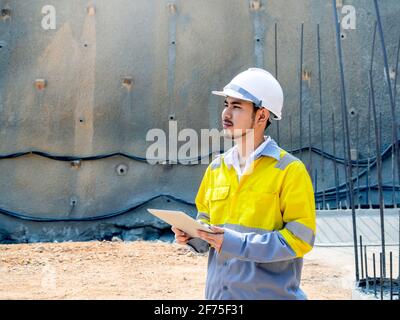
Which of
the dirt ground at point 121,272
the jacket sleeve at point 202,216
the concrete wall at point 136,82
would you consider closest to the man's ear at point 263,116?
the jacket sleeve at point 202,216

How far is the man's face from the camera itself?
1911 mm

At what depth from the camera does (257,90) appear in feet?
6.35

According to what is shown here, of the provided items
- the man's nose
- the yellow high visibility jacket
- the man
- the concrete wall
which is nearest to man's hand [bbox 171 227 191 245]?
the man

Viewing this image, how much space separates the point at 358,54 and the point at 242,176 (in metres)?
8.60

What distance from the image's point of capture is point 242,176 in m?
1.86

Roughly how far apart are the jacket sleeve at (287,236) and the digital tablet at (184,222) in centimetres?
10

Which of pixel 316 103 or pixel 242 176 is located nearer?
pixel 242 176

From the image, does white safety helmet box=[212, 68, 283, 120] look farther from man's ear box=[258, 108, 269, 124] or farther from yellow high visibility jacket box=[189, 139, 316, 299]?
yellow high visibility jacket box=[189, 139, 316, 299]

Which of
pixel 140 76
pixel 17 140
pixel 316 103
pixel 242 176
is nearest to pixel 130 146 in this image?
pixel 140 76

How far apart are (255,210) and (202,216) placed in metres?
0.29

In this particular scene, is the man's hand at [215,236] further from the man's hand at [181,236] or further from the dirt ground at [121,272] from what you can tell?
the dirt ground at [121,272]

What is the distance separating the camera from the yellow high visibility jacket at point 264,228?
1.73 metres
